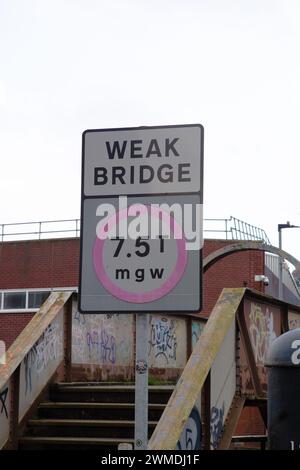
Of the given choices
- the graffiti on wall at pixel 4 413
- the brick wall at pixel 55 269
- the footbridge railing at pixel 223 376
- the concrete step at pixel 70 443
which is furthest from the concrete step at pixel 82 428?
the brick wall at pixel 55 269

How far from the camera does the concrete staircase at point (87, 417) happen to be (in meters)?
8.94

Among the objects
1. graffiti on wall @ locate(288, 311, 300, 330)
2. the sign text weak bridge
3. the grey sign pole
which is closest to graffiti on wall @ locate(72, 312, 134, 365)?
the sign text weak bridge

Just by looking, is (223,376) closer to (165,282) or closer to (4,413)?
(4,413)

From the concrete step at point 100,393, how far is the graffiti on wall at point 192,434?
1.59m

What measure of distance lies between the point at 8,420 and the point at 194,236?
17.1 feet

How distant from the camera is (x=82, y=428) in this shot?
30.3 feet

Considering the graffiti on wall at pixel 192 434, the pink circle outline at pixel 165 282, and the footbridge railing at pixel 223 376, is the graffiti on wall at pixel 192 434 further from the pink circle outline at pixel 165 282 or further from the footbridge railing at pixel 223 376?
the pink circle outline at pixel 165 282

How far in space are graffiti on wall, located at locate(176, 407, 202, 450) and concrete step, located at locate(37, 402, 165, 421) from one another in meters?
1.34

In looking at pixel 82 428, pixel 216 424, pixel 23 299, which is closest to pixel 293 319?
pixel 216 424

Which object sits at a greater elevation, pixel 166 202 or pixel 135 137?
pixel 135 137

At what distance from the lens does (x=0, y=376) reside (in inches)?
358
